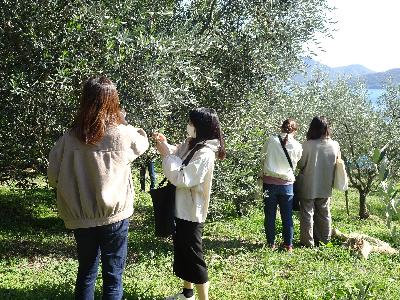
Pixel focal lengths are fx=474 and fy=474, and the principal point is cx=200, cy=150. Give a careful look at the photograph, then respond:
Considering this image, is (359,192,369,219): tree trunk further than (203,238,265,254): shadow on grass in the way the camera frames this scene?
Yes

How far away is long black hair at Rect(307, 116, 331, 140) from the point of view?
29.2 feet

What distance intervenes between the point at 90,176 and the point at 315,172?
575 centimetres

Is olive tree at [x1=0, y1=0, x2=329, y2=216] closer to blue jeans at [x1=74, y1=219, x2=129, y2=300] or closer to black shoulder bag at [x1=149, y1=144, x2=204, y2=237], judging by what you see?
black shoulder bag at [x1=149, y1=144, x2=204, y2=237]

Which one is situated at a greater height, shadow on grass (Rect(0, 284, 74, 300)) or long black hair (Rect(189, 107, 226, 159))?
long black hair (Rect(189, 107, 226, 159))

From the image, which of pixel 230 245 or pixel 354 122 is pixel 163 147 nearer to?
pixel 230 245

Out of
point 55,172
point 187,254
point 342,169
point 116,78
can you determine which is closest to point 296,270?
point 342,169

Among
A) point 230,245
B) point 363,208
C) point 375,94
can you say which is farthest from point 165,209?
point 375,94

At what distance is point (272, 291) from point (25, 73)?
465 cm

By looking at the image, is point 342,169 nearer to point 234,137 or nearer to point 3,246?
point 234,137

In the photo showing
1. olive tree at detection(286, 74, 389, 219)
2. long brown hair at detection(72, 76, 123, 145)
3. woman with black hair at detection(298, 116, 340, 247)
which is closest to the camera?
long brown hair at detection(72, 76, 123, 145)

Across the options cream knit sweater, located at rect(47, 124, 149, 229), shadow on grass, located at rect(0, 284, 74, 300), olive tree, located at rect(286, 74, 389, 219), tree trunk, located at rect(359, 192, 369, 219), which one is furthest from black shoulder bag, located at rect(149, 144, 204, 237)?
tree trunk, located at rect(359, 192, 369, 219)

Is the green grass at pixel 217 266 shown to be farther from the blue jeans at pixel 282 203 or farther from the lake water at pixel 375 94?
the lake water at pixel 375 94

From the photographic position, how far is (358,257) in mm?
8711

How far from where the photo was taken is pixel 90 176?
426 cm
